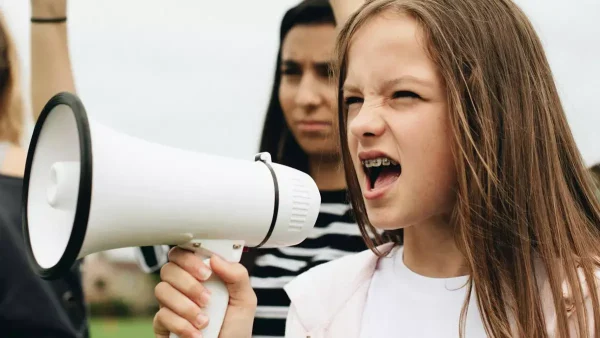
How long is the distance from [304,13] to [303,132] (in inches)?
13.7

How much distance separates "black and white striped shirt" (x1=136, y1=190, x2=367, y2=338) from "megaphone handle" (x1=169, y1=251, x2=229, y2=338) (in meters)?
0.52

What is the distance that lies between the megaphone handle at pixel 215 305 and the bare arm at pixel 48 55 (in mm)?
938

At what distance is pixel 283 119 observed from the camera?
2303 mm

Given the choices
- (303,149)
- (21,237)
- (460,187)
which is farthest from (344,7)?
(21,237)

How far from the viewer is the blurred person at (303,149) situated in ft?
6.43

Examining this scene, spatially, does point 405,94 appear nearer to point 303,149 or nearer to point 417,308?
point 417,308

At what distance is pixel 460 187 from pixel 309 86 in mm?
836

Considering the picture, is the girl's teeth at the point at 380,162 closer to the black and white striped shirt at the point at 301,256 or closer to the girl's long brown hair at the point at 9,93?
the black and white striped shirt at the point at 301,256

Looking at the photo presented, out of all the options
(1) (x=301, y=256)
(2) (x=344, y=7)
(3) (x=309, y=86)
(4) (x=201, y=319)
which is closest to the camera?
(4) (x=201, y=319)

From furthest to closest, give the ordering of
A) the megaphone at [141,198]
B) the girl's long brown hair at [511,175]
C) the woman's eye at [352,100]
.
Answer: the woman's eye at [352,100] → the girl's long brown hair at [511,175] → the megaphone at [141,198]

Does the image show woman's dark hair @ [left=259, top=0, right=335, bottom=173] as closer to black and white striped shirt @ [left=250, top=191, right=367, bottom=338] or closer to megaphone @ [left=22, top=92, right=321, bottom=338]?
black and white striped shirt @ [left=250, top=191, right=367, bottom=338]

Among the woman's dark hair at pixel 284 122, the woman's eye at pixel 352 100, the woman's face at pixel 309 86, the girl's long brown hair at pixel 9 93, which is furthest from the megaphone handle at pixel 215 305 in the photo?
the girl's long brown hair at pixel 9 93

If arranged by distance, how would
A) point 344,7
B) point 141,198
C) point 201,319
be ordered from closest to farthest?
point 141,198 < point 201,319 < point 344,7

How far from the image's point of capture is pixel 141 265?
6.36 ft
